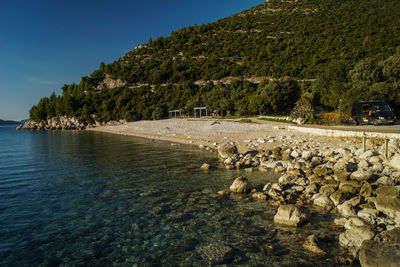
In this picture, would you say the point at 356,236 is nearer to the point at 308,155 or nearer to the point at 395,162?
the point at 395,162

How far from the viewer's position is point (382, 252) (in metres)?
4.98

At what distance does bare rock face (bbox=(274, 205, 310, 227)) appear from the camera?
297 inches

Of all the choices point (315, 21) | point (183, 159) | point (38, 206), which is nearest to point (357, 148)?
point (183, 159)

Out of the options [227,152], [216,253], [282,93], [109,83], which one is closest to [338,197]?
[216,253]

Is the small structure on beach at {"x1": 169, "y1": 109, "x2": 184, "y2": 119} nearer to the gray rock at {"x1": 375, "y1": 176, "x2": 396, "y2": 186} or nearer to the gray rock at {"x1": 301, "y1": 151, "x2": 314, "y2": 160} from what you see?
the gray rock at {"x1": 301, "y1": 151, "x2": 314, "y2": 160}

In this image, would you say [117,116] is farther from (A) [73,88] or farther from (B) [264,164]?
(B) [264,164]

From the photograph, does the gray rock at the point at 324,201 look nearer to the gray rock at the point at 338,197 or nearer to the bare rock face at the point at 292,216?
the gray rock at the point at 338,197

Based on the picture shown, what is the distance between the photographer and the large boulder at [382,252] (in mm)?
4641

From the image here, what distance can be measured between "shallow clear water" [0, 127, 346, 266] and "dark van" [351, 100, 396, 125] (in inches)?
609

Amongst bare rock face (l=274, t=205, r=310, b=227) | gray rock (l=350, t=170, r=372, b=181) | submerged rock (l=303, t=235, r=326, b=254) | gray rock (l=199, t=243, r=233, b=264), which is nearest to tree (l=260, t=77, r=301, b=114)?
gray rock (l=350, t=170, r=372, b=181)

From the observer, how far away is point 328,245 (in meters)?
6.50

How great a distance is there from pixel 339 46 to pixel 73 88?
124 metres

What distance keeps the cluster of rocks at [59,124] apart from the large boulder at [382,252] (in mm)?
96336

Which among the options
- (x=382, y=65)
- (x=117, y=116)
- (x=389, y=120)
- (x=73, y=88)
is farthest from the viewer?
(x=73, y=88)
